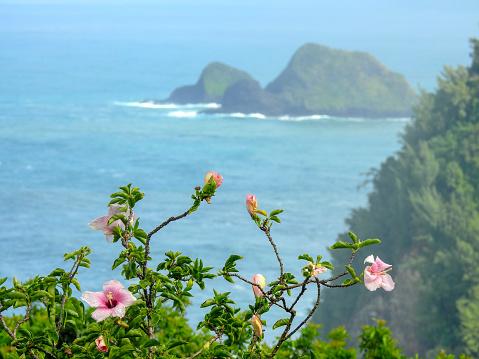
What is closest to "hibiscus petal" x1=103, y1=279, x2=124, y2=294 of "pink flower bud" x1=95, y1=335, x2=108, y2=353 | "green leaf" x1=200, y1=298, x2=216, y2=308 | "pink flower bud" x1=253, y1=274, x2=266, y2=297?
"pink flower bud" x1=95, y1=335, x2=108, y2=353

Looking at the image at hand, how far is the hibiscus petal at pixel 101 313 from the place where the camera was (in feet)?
5.71

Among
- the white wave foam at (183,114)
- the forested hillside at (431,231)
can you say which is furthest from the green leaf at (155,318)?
the white wave foam at (183,114)

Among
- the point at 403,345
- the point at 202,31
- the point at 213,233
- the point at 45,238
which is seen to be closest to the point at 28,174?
the point at 45,238

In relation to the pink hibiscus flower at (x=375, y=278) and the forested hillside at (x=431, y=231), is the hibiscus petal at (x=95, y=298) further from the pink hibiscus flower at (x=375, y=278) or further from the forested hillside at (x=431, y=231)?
the forested hillside at (x=431, y=231)

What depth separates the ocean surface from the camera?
26.8 metres

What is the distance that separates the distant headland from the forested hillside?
21.3m

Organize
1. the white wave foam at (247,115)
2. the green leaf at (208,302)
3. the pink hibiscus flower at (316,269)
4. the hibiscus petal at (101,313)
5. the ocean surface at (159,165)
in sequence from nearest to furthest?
the hibiscus petal at (101,313) → the pink hibiscus flower at (316,269) → the green leaf at (208,302) → the ocean surface at (159,165) → the white wave foam at (247,115)

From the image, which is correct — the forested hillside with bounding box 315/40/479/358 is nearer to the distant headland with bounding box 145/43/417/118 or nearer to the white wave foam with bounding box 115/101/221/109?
the distant headland with bounding box 145/43/417/118

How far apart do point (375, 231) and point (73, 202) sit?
55.6 ft

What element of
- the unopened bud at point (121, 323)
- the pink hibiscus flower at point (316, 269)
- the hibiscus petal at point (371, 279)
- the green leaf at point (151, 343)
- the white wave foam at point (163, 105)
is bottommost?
the green leaf at point (151, 343)

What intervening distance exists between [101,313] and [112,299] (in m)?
0.05

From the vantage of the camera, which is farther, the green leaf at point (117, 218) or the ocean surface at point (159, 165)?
the ocean surface at point (159, 165)

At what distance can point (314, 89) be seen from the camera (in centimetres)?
4153

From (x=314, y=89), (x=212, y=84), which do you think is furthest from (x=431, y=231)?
(x=212, y=84)
